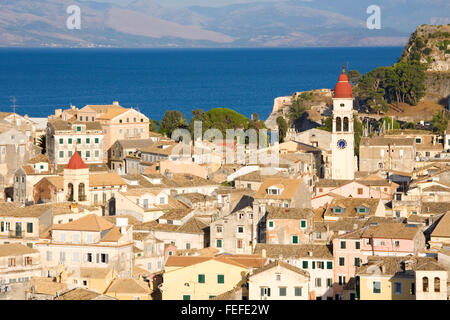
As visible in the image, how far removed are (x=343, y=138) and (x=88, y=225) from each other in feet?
82.1

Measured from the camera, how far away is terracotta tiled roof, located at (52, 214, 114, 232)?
40.1 m

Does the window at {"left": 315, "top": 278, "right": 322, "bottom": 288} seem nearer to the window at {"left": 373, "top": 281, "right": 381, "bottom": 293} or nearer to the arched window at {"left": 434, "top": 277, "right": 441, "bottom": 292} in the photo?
the window at {"left": 373, "top": 281, "right": 381, "bottom": 293}

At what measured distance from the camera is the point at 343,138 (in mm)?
62375

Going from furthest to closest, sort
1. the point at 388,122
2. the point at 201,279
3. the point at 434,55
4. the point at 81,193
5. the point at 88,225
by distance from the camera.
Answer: the point at 434,55
the point at 388,122
the point at 81,193
the point at 88,225
the point at 201,279

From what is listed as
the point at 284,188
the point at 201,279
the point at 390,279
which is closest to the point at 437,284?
the point at 390,279

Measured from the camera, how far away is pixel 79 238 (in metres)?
40.1

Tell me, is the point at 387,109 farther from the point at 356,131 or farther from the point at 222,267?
the point at 222,267

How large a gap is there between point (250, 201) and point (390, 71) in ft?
166

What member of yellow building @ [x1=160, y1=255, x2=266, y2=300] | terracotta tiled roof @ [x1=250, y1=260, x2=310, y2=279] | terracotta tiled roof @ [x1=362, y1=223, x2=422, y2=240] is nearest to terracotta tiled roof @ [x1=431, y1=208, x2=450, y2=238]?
terracotta tiled roof @ [x1=362, y1=223, x2=422, y2=240]

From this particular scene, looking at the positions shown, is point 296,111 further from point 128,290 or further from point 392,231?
point 128,290
